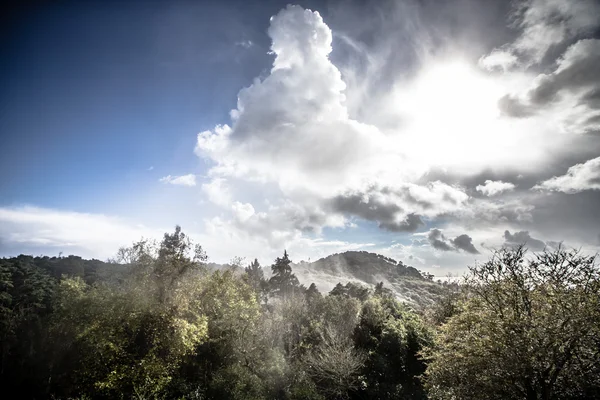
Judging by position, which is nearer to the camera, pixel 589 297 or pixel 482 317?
pixel 589 297

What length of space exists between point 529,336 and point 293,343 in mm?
28864

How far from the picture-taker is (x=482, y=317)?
55.4 ft

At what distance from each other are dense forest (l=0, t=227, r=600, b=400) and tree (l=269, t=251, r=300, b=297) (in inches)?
1601

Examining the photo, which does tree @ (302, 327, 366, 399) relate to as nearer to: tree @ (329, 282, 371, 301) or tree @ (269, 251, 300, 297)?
tree @ (329, 282, 371, 301)

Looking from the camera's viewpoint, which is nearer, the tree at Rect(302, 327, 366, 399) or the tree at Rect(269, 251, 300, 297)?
the tree at Rect(302, 327, 366, 399)

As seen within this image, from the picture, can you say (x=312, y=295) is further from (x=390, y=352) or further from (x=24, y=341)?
(x=24, y=341)

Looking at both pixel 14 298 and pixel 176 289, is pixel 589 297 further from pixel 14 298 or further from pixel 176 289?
pixel 14 298

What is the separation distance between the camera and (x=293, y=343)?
36.3 m

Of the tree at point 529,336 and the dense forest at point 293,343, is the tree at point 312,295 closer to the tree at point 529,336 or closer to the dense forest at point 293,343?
the dense forest at point 293,343

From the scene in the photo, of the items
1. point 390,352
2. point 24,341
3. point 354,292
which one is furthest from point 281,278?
point 24,341

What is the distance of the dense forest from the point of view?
552 inches

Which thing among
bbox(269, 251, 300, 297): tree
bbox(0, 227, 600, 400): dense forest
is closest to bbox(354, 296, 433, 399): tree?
bbox(0, 227, 600, 400): dense forest

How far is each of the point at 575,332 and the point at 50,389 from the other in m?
37.7

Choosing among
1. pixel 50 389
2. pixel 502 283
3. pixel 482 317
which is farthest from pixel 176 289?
pixel 502 283
